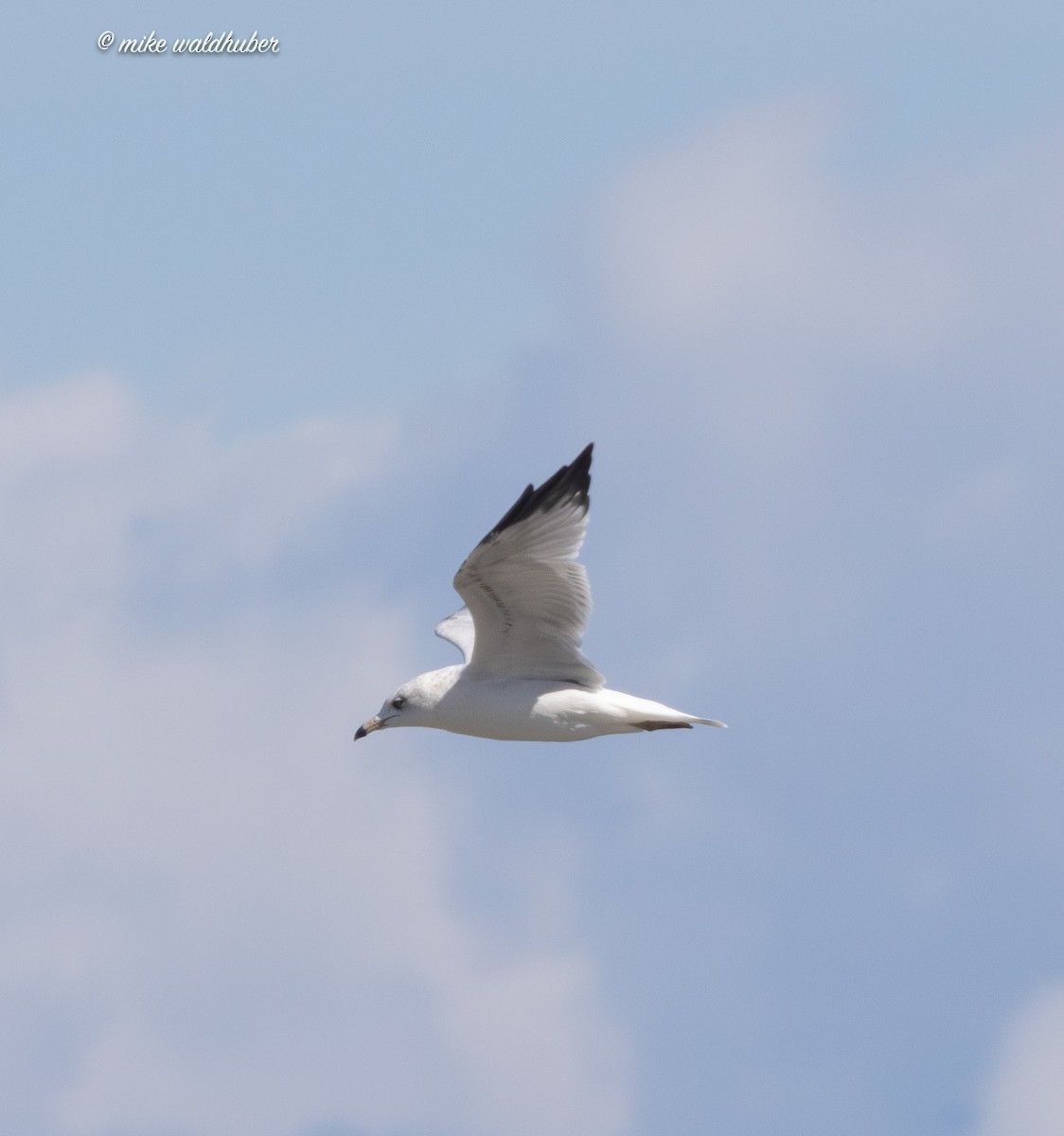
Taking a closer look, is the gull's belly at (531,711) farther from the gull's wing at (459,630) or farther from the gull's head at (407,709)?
the gull's wing at (459,630)

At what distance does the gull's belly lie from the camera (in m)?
17.4

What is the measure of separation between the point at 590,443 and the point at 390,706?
2.77 meters

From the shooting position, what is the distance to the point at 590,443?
1694 cm

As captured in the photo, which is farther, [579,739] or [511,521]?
[579,739]

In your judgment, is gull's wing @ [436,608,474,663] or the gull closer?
the gull

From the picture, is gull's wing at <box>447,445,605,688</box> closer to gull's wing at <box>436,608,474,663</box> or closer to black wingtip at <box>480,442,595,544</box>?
black wingtip at <box>480,442,595,544</box>

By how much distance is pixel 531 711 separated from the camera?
57.2 feet

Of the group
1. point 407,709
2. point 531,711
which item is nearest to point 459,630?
point 407,709

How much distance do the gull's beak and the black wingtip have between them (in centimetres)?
240

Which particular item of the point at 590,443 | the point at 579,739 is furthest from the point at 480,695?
the point at 590,443

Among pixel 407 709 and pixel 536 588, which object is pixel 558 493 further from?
pixel 407 709

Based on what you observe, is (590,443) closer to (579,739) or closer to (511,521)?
(511,521)

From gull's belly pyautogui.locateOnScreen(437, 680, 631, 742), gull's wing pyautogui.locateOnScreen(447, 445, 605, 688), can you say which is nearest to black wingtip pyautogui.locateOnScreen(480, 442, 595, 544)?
gull's wing pyautogui.locateOnScreen(447, 445, 605, 688)

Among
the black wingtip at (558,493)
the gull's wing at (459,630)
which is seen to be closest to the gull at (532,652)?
the black wingtip at (558,493)
